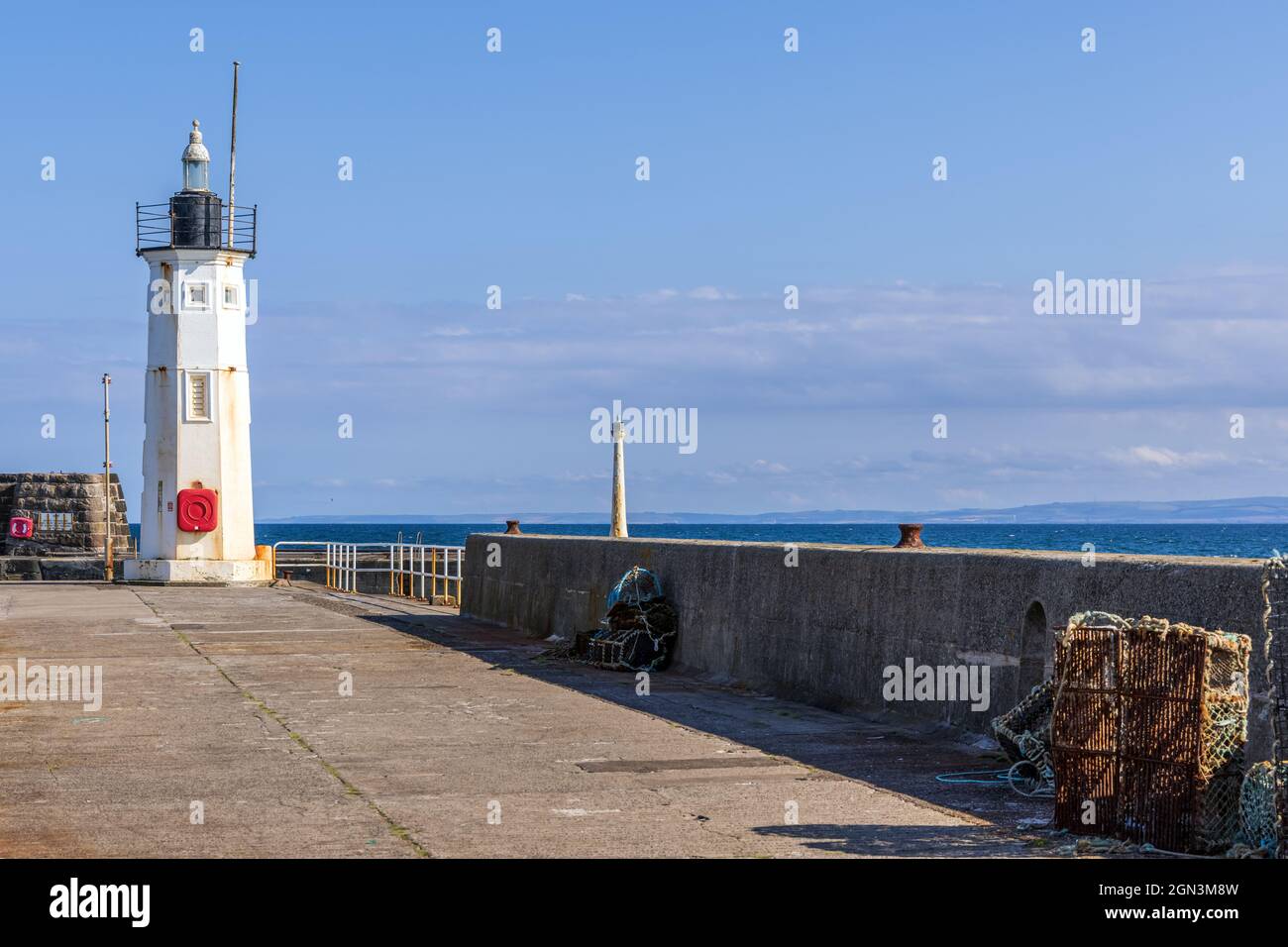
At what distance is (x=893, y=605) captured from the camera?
36.4 ft

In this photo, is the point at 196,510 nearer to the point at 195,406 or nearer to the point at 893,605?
the point at 195,406

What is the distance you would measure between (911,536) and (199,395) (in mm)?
24197

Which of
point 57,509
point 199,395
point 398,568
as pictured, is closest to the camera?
point 398,568

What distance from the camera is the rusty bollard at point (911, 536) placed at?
11.9 metres

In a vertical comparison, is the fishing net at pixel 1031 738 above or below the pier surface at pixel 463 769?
above

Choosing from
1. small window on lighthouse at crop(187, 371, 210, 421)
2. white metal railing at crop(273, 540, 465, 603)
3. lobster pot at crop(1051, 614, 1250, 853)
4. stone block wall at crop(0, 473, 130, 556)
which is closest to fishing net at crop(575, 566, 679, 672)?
lobster pot at crop(1051, 614, 1250, 853)

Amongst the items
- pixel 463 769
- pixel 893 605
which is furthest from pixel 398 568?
pixel 463 769

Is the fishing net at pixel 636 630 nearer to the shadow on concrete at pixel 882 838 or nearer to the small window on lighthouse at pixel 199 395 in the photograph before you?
the shadow on concrete at pixel 882 838

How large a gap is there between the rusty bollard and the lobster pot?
14.4 ft

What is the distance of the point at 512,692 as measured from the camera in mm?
12828

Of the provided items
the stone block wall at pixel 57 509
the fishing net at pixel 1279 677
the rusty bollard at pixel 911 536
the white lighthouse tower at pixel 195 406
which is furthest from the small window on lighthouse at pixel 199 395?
the fishing net at pixel 1279 677

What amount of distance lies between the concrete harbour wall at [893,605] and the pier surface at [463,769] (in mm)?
345

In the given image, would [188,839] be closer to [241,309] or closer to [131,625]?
[131,625]
